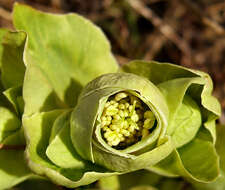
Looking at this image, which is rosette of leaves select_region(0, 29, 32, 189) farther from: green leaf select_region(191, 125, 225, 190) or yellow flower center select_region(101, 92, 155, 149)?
green leaf select_region(191, 125, 225, 190)

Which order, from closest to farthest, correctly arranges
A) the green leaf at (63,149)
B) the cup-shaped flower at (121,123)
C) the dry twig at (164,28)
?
the cup-shaped flower at (121,123) < the green leaf at (63,149) < the dry twig at (164,28)

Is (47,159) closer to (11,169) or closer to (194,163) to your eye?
(11,169)

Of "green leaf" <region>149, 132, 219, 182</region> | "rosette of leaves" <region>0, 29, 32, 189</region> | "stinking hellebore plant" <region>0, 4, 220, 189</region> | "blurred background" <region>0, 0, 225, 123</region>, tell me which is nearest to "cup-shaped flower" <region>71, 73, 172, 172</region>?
"stinking hellebore plant" <region>0, 4, 220, 189</region>

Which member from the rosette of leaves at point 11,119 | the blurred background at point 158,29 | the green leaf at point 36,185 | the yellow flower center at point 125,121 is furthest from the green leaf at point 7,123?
the blurred background at point 158,29

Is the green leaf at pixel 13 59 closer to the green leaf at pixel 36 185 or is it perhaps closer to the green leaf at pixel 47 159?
the green leaf at pixel 47 159

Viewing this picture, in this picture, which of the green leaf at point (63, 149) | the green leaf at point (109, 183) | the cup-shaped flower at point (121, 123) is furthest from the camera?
the green leaf at point (109, 183)

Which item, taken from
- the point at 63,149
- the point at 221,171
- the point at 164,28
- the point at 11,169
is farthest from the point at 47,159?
the point at 164,28
